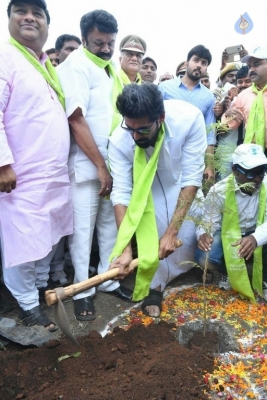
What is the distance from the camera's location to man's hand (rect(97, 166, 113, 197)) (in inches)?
131

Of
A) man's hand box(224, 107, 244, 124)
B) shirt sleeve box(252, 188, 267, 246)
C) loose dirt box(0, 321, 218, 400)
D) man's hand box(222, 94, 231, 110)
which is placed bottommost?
loose dirt box(0, 321, 218, 400)

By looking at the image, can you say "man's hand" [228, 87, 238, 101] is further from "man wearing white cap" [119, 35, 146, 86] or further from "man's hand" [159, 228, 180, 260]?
"man's hand" [159, 228, 180, 260]

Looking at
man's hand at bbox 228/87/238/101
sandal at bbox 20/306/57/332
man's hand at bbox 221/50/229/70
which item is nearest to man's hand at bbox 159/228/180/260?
sandal at bbox 20/306/57/332

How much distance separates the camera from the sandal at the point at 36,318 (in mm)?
3137

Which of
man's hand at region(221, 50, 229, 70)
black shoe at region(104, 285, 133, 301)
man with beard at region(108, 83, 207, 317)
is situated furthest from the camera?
man's hand at region(221, 50, 229, 70)

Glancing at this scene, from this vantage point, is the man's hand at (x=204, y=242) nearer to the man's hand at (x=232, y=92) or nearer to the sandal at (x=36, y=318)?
the sandal at (x=36, y=318)

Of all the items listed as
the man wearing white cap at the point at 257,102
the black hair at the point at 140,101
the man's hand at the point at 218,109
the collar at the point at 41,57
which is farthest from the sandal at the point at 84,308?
the man's hand at the point at 218,109

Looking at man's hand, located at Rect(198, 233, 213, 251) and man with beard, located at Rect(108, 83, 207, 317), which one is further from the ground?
man with beard, located at Rect(108, 83, 207, 317)

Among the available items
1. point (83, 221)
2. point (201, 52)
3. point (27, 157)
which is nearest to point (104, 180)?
point (83, 221)

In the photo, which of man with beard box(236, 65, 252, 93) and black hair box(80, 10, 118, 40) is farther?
man with beard box(236, 65, 252, 93)

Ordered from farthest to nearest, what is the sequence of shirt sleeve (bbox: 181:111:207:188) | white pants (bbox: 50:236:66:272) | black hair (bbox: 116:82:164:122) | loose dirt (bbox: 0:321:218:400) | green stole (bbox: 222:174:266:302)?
white pants (bbox: 50:236:66:272), green stole (bbox: 222:174:266:302), shirt sleeve (bbox: 181:111:207:188), black hair (bbox: 116:82:164:122), loose dirt (bbox: 0:321:218:400)

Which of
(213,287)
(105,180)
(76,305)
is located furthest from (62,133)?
(213,287)

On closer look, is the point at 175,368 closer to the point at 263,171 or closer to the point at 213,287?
the point at 213,287

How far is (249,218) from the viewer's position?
372cm
